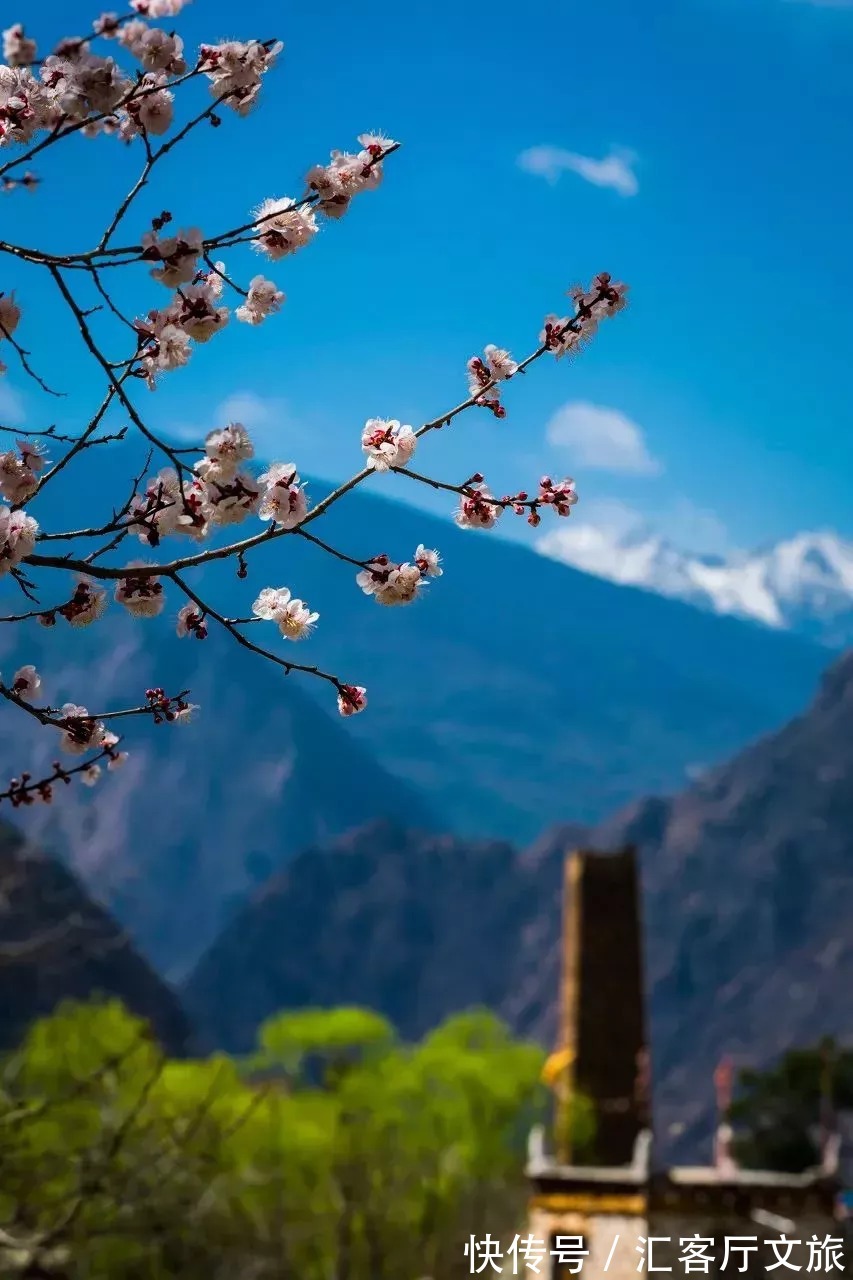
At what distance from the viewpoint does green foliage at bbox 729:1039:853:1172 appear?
146 ft

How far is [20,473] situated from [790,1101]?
47.3m

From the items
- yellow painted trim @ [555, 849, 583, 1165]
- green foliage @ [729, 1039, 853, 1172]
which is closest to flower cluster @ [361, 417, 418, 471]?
yellow painted trim @ [555, 849, 583, 1165]

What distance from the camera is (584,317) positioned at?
4.09 m

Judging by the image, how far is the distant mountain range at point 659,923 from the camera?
103312 mm

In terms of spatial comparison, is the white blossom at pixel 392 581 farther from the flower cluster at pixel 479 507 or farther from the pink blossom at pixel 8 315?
the pink blossom at pixel 8 315

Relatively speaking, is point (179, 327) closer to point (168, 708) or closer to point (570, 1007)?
point (168, 708)

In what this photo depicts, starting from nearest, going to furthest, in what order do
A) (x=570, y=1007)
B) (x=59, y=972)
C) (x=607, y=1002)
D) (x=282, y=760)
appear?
(x=607, y=1002) → (x=570, y=1007) → (x=59, y=972) → (x=282, y=760)

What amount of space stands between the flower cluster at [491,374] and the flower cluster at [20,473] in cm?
114

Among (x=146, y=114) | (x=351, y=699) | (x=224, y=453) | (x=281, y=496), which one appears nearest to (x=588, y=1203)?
(x=351, y=699)

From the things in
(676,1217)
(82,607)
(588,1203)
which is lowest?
(676,1217)

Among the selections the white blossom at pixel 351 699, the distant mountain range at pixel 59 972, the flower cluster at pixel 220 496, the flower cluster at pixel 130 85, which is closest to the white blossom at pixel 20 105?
the flower cluster at pixel 130 85

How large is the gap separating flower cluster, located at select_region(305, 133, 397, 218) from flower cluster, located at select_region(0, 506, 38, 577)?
114 centimetres

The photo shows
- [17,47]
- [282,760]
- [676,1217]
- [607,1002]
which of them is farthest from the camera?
[282,760]

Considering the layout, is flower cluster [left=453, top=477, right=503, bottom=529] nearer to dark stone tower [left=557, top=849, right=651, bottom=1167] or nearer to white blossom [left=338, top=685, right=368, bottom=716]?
white blossom [left=338, top=685, right=368, bottom=716]
